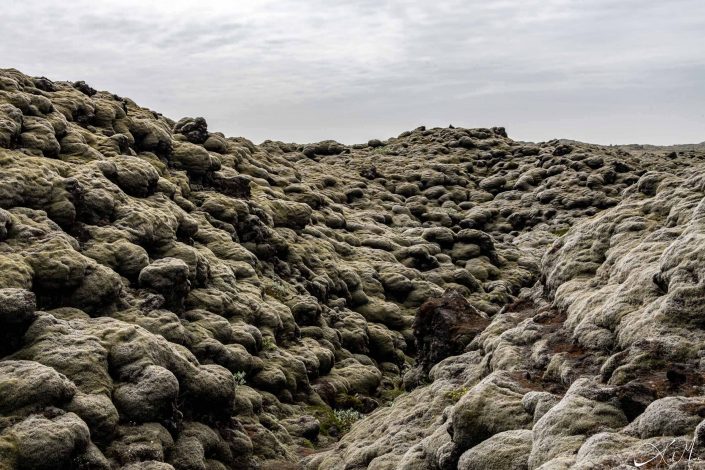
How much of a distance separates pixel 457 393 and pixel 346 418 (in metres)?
8.59

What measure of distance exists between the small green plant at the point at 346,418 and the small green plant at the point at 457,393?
7.68 m

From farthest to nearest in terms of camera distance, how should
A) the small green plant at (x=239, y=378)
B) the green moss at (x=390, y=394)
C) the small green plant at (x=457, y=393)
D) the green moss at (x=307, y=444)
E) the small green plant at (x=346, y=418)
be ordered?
the green moss at (x=390, y=394) → the small green plant at (x=346, y=418) → the small green plant at (x=239, y=378) → the green moss at (x=307, y=444) → the small green plant at (x=457, y=393)

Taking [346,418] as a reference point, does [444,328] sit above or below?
above

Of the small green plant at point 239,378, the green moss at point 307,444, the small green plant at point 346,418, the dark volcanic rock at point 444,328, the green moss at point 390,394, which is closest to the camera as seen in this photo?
the green moss at point 307,444

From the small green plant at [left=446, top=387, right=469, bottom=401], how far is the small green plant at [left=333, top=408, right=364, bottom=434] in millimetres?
7682

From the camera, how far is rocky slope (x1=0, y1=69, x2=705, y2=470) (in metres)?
17.1

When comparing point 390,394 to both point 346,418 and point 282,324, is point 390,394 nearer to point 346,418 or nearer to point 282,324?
point 346,418

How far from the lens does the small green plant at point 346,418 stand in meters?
29.0

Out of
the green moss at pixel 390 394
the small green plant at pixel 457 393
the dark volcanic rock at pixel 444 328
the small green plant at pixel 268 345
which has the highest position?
the dark volcanic rock at pixel 444 328

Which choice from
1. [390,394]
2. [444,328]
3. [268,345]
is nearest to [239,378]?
[268,345]

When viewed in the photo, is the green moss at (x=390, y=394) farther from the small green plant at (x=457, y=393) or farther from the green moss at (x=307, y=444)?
the small green plant at (x=457, y=393)

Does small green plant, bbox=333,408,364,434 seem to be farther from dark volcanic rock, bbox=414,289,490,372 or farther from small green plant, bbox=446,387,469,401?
small green plant, bbox=446,387,469,401

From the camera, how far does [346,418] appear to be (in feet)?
97.3

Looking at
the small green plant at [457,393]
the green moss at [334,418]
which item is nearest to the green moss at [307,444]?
the green moss at [334,418]
